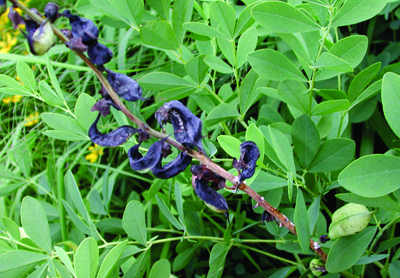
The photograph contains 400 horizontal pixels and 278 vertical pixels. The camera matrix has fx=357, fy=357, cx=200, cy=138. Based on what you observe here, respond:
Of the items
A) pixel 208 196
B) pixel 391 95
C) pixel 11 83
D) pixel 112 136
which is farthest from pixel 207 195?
pixel 11 83

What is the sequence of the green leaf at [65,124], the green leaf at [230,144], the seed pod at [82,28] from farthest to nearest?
the green leaf at [65,124], the green leaf at [230,144], the seed pod at [82,28]

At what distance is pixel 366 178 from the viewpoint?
35 cm

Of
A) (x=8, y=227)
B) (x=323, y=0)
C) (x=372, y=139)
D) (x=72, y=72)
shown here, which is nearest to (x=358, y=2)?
(x=323, y=0)

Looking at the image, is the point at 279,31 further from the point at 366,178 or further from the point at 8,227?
the point at 8,227

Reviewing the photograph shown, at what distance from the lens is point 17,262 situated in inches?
17.7

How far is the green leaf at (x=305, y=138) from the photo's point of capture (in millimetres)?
445

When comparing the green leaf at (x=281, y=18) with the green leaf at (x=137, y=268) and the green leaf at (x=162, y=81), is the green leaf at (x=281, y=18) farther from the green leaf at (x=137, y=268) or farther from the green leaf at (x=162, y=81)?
the green leaf at (x=137, y=268)

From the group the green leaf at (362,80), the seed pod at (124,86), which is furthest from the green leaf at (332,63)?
the seed pod at (124,86)

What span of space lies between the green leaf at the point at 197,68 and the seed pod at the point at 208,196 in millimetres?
235

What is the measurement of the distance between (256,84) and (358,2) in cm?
18

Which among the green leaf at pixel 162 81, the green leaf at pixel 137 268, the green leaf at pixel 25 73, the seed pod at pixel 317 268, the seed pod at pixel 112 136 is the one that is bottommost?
the green leaf at pixel 137 268

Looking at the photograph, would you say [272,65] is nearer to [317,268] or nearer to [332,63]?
[332,63]

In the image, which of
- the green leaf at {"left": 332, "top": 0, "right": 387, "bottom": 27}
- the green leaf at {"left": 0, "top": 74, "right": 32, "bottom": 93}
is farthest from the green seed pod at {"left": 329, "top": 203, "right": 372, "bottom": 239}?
the green leaf at {"left": 0, "top": 74, "right": 32, "bottom": 93}

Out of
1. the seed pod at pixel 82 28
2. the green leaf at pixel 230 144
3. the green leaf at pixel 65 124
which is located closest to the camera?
the seed pod at pixel 82 28
